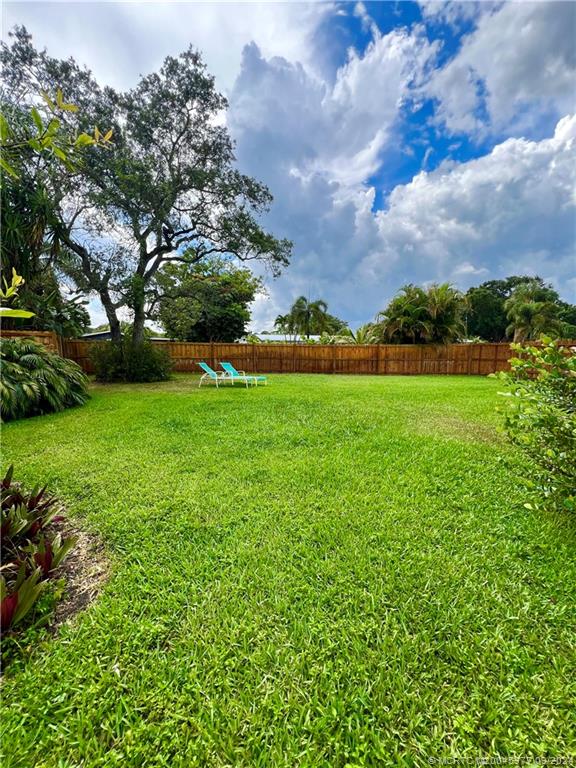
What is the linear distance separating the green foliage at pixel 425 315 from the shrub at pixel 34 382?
638 inches

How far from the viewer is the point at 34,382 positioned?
6.03 meters

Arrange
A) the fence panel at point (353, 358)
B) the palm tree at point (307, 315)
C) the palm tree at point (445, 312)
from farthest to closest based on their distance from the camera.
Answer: the palm tree at point (307, 315)
the palm tree at point (445, 312)
the fence panel at point (353, 358)

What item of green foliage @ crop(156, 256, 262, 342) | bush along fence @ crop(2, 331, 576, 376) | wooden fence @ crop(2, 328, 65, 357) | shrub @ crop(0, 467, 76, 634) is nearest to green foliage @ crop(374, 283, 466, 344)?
bush along fence @ crop(2, 331, 576, 376)

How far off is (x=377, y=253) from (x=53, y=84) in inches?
678

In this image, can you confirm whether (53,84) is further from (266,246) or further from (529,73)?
(529,73)

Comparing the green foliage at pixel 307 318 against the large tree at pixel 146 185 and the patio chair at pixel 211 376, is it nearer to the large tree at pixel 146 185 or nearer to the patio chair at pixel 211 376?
the large tree at pixel 146 185

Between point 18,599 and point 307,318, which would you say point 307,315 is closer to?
point 307,318

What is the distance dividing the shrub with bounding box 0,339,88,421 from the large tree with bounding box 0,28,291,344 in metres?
4.75

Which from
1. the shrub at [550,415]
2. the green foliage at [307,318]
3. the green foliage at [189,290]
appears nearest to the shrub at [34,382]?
the green foliage at [189,290]

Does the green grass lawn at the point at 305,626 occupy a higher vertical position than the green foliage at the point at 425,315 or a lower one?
lower

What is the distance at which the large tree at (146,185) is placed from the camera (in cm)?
1038

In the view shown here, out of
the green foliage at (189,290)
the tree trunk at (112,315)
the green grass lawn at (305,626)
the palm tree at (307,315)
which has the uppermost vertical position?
the palm tree at (307,315)

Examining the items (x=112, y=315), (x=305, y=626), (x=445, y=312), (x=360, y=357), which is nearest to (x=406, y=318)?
(x=445, y=312)

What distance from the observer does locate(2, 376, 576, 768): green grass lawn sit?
121 cm
